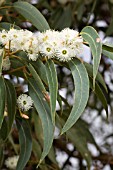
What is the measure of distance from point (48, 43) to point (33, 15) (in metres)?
0.32

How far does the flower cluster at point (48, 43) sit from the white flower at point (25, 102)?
0.11 meters

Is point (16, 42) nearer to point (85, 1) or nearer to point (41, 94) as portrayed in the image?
point (41, 94)

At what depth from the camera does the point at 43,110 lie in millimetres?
1114

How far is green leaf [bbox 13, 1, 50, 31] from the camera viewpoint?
1.28 metres

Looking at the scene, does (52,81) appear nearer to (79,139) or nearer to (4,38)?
(4,38)

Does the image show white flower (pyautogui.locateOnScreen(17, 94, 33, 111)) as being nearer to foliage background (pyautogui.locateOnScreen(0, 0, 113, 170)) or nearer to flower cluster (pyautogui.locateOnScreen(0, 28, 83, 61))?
flower cluster (pyautogui.locateOnScreen(0, 28, 83, 61))

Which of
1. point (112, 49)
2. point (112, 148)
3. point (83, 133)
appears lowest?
point (112, 148)

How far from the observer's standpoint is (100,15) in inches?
98.5

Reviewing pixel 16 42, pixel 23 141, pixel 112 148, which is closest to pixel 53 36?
pixel 16 42

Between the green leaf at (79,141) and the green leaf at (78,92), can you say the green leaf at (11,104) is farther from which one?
the green leaf at (79,141)

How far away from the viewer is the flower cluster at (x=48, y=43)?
39.6 inches

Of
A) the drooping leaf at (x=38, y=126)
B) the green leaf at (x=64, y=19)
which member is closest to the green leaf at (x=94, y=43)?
the drooping leaf at (x=38, y=126)

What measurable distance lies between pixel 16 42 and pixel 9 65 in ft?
0.36

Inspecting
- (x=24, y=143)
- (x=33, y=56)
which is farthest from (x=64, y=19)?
(x=33, y=56)
